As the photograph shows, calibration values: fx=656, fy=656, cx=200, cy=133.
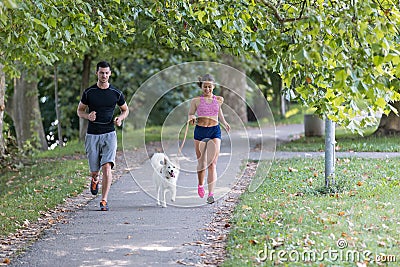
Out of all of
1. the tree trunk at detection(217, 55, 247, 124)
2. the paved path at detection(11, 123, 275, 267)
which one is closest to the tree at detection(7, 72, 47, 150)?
the tree trunk at detection(217, 55, 247, 124)

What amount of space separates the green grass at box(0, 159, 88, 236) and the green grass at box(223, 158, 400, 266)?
3.25 metres

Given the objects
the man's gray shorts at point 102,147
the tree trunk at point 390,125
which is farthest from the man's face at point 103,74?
the tree trunk at point 390,125

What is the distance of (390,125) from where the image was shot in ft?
62.7

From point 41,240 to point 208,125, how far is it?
3.25 metres

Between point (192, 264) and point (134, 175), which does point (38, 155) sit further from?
point (192, 264)

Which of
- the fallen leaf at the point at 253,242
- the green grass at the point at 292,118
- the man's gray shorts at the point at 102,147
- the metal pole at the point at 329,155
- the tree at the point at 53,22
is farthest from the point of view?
the green grass at the point at 292,118

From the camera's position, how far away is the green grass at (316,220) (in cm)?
688

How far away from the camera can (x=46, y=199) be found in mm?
11516

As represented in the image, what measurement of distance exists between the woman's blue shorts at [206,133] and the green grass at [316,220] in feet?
3.77

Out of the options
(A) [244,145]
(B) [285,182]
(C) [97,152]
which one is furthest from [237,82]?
(C) [97,152]

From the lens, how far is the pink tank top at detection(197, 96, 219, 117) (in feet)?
33.5

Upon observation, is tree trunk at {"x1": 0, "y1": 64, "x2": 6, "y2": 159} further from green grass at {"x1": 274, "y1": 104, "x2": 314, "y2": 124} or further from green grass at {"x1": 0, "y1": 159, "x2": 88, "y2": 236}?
green grass at {"x1": 274, "y1": 104, "x2": 314, "y2": 124}

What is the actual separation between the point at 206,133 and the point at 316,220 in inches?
106

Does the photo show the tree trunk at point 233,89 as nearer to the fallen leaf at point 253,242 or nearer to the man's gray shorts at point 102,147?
Answer: the man's gray shorts at point 102,147
